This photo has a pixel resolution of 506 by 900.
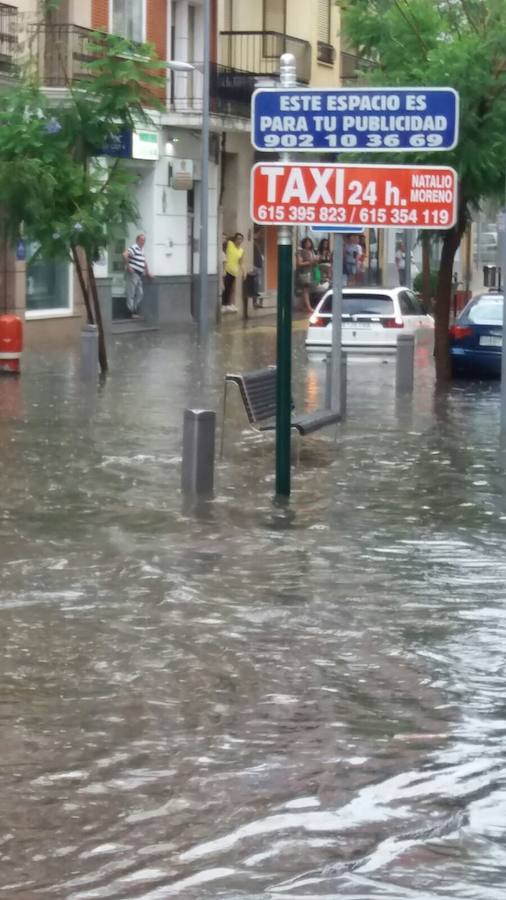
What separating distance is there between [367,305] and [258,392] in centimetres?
1256

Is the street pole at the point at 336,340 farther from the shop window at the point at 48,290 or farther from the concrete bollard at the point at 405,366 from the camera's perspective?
the shop window at the point at 48,290

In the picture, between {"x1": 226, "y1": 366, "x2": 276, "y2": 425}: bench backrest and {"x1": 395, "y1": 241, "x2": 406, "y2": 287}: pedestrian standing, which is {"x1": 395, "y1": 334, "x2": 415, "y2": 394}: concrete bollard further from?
{"x1": 395, "y1": 241, "x2": 406, "y2": 287}: pedestrian standing

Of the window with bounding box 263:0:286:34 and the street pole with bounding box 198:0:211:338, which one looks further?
the window with bounding box 263:0:286:34

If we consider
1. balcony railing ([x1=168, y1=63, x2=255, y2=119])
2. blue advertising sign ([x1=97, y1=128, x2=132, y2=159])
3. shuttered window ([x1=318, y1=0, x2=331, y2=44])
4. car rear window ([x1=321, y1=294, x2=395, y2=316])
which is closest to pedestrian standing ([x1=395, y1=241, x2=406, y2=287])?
shuttered window ([x1=318, y1=0, x2=331, y2=44])

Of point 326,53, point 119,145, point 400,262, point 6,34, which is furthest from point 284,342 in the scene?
point 400,262

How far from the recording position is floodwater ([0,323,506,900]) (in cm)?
548

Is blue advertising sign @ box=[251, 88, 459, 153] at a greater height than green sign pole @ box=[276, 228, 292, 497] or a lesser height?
greater

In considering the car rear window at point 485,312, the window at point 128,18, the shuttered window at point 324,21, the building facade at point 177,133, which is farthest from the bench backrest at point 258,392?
the shuttered window at point 324,21

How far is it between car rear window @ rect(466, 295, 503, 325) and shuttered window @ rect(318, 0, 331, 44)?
23.3m

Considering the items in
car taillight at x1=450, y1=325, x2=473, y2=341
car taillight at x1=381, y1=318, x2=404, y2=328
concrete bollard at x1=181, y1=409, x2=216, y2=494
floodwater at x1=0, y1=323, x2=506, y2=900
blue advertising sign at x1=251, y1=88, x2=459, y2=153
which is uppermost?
blue advertising sign at x1=251, y1=88, x2=459, y2=153

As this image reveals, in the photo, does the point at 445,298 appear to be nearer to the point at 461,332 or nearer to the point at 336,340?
the point at 461,332

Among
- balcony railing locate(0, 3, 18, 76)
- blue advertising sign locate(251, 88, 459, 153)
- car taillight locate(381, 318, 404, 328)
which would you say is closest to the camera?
blue advertising sign locate(251, 88, 459, 153)

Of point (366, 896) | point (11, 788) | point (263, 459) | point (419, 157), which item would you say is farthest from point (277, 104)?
point (419, 157)

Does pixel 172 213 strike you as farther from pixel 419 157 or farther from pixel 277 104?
pixel 277 104
